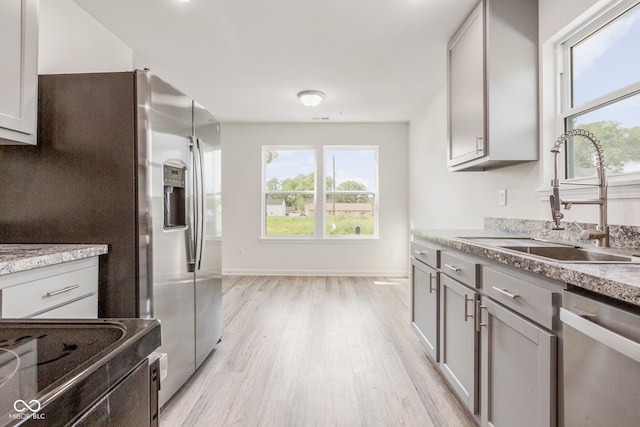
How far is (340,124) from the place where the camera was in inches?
214

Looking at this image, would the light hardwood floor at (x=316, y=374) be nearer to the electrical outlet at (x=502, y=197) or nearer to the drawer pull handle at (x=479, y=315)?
the drawer pull handle at (x=479, y=315)

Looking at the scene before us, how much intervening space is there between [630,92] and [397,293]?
3.28 m

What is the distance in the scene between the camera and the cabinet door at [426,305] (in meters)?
2.13

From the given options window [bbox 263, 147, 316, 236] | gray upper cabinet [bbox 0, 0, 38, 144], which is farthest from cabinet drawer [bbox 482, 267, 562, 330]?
window [bbox 263, 147, 316, 236]

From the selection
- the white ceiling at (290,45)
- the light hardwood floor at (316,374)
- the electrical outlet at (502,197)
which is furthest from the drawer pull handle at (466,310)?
the white ceiling at (290,45)

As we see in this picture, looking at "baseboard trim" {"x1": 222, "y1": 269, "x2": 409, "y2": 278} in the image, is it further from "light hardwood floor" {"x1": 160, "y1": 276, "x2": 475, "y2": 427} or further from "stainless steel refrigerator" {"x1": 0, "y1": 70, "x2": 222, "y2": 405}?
"stainless steel refrigerator" {"x1": 0, "y1": 70, "x2": 222, "y2": 405}

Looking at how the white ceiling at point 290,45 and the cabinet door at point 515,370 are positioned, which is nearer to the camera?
the cabinet door at point 515,370

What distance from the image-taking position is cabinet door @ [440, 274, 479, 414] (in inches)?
62.9

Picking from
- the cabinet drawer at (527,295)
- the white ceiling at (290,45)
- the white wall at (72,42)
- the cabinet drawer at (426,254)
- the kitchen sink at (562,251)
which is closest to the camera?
the cabinet drawer at (527,295)

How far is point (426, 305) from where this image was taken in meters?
2.32

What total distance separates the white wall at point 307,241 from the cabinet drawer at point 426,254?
2.86 metres

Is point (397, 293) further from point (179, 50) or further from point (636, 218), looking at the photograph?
point (179, 50)

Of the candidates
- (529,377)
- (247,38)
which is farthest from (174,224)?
(529,377)

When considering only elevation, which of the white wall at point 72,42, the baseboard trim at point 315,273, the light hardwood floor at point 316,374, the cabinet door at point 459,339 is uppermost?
the white wall at point 72,42
